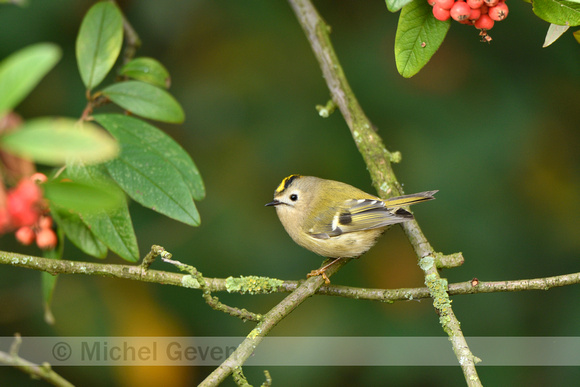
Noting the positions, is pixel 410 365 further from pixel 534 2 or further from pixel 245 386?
pixel 534 2

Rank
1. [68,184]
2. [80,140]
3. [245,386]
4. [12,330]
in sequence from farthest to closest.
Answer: [12,330] < [245,386] < [68,184] < [80,140]

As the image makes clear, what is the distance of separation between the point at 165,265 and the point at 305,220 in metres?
0.79

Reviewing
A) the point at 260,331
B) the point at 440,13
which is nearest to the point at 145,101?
the point at 260,331

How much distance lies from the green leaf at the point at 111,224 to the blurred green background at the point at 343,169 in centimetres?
122

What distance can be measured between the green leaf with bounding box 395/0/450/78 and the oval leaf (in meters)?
0.72

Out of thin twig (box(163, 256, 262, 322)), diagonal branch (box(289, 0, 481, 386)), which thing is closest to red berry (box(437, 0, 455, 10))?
diagonal branch (box(289, 0, 481, 386))

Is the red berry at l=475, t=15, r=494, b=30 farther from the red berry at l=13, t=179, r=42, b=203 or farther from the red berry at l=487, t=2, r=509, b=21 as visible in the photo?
the red berry at l=13, t=179, r=42, b=203

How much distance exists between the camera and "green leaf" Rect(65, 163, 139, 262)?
62.9 inches

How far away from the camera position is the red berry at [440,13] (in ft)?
5.10

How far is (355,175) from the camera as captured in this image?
294 cm

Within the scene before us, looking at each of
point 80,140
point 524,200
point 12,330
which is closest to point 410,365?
point 524,200

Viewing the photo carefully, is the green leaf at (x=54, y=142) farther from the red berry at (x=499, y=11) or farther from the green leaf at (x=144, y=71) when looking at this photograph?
the green leaf at (x=144, y=71)

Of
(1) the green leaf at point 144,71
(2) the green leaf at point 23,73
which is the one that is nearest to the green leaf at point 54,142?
(2) the green leaf at point 23,73

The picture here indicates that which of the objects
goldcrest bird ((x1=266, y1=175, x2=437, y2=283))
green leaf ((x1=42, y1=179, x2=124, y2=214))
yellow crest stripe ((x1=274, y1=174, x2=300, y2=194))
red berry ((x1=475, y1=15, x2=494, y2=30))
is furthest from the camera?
yellow crest stripe ((x1=274, y1=174, x2=300, y2=194))
